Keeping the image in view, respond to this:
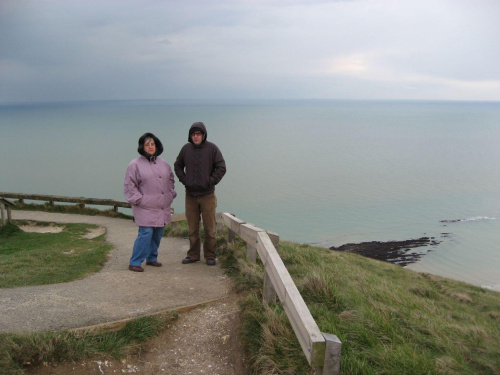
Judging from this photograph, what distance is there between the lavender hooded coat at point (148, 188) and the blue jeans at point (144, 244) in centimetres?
12

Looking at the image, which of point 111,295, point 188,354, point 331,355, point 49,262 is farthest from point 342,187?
point 331,355

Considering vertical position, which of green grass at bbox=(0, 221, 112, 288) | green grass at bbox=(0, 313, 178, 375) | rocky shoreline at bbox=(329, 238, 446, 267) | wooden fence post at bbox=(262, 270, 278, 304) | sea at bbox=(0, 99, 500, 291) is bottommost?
rocky shoreline at bbox=(329, 238, 446, 267)

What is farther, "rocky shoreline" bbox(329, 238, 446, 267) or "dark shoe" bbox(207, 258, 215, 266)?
"rocky shoreline" bbox(329, 238, 446, 267)

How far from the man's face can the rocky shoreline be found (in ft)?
50.0

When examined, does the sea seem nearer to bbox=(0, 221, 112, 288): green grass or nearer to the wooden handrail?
the wooden handrail

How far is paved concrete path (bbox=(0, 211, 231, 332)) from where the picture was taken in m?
4.73

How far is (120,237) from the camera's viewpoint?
34.5ft

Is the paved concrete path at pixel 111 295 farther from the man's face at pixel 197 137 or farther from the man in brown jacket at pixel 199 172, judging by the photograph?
the man's face at pixel 197 137

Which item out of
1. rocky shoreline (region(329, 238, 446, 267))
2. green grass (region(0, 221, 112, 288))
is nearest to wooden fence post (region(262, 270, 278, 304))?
green grass (region(0, 221, 112, 288))

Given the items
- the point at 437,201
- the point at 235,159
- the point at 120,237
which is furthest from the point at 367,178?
the point at 120,237

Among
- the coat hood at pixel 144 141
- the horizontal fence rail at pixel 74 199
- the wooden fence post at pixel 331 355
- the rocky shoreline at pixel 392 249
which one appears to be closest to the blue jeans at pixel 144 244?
the coat hood at pixel 144 141

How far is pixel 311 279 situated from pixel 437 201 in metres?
30.7

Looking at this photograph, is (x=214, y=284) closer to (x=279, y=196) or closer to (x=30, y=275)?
(x=30, y=275)

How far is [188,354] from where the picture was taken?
4.45 metres
